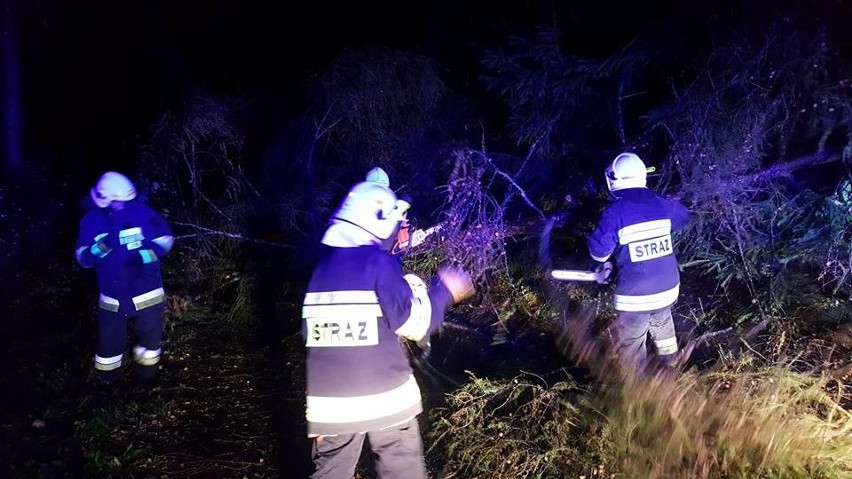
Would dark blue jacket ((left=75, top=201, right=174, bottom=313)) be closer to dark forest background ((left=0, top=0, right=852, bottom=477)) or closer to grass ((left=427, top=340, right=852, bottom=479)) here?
dark forest background ((left=0, top=0, right=852, bottom=477))

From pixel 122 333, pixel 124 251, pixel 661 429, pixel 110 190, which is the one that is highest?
pixel 110 190

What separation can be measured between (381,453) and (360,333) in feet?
2.13

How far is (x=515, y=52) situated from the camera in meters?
5.19

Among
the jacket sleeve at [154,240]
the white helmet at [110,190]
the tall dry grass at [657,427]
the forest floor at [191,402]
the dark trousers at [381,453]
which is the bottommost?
the forest floor at [191,402]

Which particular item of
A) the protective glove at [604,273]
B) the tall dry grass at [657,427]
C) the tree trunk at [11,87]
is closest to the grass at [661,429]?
the tall dry grass at [657,427]

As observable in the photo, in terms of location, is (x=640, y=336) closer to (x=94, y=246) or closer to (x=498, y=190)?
(x=498, y=190)

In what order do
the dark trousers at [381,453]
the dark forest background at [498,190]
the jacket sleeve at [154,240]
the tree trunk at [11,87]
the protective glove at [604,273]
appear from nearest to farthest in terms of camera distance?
the dark trousers at [381,453], the protective glove at [604,273], the dark forest background at [498,190], the jacket sleeve at [154,240], the tree trunk at [11,87]

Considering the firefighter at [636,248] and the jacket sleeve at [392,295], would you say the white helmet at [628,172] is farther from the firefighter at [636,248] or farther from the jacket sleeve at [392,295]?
the jacket sleeve at [392,295]

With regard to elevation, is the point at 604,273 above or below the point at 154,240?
below

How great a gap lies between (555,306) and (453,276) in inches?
102

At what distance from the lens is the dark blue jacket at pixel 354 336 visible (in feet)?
8.21

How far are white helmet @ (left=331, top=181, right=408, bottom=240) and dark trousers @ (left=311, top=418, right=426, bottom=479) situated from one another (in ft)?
3.10

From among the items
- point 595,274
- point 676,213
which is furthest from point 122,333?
point 676,213

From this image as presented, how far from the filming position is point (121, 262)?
13.9 feet
